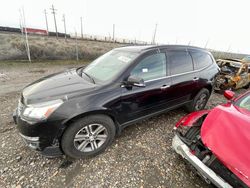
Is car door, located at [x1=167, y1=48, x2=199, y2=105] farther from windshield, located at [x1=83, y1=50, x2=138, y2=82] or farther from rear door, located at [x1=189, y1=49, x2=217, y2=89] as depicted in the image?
windshield, located at [x1=83, y1=50, x2=138, y2=82]

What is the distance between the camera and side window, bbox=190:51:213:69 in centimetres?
339

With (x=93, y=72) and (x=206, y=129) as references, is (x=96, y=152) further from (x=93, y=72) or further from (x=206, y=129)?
(x=206, y=129)

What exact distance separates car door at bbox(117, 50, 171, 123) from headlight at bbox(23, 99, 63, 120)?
984 millimetres

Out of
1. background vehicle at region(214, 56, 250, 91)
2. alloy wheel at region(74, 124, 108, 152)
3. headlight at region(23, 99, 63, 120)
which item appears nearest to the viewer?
headlight at region(23, 99, 63, 120)

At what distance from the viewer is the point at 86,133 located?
2141mm

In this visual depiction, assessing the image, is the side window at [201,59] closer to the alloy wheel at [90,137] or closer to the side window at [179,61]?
the side window at [179,61]

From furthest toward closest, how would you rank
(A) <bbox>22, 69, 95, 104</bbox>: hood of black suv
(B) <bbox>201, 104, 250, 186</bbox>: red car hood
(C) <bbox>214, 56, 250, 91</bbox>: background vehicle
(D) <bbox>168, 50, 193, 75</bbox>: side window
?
(C) <bbox>214, 56, 250, 91</bbox>: background vehicle → (D) <bbox>168, 50, 193, 75</bbox>: side window → (A) <bbox>22, 69, 95, 104</bbox>: hood of black suv → (B) <bbox>201, 104, 250, 186</bbox>: red car hood

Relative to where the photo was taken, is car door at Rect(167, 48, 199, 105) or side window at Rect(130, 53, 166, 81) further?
car door at Rect(167, 48, 199, 105)

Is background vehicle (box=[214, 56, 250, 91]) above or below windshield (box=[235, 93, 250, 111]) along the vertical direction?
below

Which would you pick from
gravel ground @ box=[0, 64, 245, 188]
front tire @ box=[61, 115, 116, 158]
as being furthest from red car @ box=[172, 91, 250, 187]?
front tire @ box=[61, 115, 116, 158]

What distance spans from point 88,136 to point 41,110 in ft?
2.52

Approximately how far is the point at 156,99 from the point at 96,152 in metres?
1.44

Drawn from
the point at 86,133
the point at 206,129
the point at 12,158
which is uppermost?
the point at 206,129

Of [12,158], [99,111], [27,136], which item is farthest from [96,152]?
[12,158]
